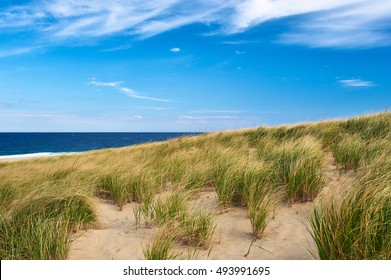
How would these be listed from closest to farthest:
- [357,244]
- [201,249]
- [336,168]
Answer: [357,244], [201,249], [336,168]

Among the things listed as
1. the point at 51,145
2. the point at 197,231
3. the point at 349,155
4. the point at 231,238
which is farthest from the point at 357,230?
the point at 51,145

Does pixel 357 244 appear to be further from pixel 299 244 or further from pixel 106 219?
pixel 106 219

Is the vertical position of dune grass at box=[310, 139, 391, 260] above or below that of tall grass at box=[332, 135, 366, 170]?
below

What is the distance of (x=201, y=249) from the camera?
3387 millimetres

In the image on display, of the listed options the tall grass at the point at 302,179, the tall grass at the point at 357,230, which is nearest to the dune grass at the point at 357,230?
the tall grass at the point at 357,230

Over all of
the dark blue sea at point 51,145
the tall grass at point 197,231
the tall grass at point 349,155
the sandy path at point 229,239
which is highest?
the tall grass at point 349,155

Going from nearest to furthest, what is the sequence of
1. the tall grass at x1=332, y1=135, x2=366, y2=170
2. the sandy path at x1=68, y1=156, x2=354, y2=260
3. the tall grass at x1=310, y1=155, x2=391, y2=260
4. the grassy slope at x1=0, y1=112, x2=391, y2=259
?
the tall grass at x1=310, y1=155, x2=391, y2=260 < the grassy slope at x1=0, y1=112, x2=391, y2=259 < the sandy path at x1=68, y1=156, x2=354, y2=260 < the tall grass at x1=332, y1=135, x2=366, y2=170

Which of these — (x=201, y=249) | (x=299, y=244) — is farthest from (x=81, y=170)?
(x=299, y=244)

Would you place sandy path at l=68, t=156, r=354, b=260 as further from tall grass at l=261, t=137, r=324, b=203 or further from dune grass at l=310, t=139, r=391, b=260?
dune grass at l=310, t=139, r=391, b=260

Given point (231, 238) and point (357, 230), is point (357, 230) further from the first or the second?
point (231, 238)

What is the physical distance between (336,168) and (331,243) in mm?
3167

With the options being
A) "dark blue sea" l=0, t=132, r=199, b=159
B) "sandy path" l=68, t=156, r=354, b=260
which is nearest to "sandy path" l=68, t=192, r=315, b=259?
"sandy path" l=68, t=156, r=354, b=260

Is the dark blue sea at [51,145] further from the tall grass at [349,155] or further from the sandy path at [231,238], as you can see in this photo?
the sandy path at [231,238]

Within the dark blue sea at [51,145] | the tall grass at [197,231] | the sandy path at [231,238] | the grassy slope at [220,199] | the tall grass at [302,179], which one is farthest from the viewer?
the dark blue sea at [51,145]
